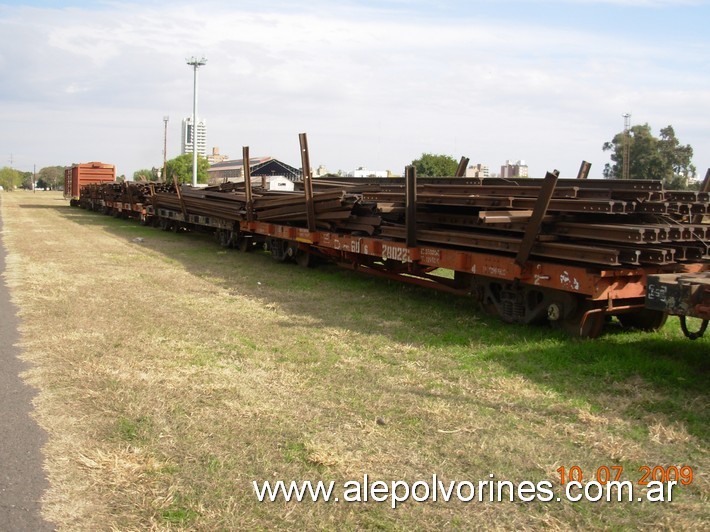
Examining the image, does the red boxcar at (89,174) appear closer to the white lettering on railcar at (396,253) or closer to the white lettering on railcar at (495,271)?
the white lettering on railcar at (396,253)

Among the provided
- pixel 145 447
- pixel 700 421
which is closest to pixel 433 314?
pixel 700 421

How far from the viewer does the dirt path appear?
3.43 m

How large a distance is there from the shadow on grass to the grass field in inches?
1.2

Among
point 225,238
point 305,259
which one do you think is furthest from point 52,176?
point 305,259

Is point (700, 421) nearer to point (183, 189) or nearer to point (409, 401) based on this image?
point (409, 401)

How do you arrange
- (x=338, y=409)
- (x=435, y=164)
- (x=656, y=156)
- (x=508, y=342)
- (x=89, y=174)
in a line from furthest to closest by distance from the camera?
(x=435, y=164)
(x=656, y=156)
(x=89, y=174)
(x=508, y=342)
(x=338, y=409)

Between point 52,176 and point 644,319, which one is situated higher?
point 52,176

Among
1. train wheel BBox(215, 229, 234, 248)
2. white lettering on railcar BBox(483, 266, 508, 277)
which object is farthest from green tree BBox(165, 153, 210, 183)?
white lettering on railcar BBox(483, 266, 508, 277)

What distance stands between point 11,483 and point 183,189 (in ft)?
57.0

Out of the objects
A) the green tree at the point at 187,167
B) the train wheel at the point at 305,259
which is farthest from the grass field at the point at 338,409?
the green tree at the point at 187,167

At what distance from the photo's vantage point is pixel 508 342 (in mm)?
7066

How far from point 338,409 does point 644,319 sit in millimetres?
4419

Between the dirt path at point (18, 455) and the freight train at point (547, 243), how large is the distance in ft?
15.9

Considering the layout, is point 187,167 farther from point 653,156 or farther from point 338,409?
point 338,409
